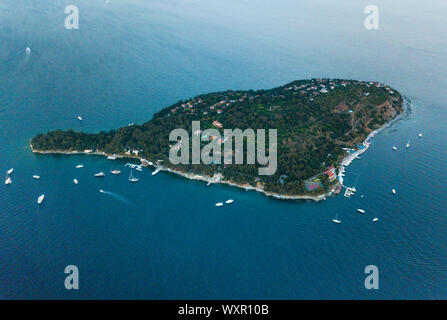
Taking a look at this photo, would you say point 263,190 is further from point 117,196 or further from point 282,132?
point 117,196

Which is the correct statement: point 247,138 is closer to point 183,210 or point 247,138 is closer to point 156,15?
point 183,210

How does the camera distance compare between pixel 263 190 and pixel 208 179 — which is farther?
pixel 208 179

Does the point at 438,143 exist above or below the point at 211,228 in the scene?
above

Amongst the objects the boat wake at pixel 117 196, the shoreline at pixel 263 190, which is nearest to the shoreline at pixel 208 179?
the shoreline at pixel 263 190

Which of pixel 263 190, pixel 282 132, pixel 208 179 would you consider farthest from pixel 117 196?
pixel 282 132

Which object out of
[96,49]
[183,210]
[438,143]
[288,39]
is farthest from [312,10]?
[183,210]

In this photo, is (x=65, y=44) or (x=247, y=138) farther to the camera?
(x=65, y=44)

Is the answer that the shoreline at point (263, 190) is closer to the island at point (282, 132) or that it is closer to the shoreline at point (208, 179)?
the shoreline at point (208, 179)

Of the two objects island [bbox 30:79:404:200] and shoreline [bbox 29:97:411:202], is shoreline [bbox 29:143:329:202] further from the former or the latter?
island [bbox 30:79:404:200]
